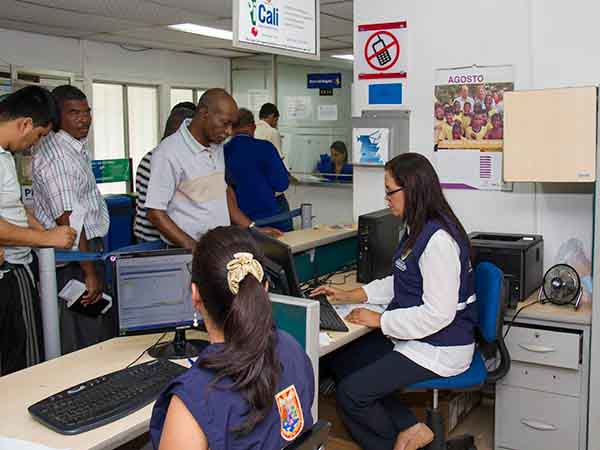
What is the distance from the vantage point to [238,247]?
1521mm

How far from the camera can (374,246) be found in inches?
133

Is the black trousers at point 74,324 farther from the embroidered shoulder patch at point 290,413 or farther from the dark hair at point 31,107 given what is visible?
the embroidered shoulder patch at point 290,413

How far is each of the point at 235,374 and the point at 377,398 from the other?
149 centimetres

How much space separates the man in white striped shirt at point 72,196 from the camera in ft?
10.2

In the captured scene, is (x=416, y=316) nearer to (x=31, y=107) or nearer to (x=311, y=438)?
(x=311, y=438)

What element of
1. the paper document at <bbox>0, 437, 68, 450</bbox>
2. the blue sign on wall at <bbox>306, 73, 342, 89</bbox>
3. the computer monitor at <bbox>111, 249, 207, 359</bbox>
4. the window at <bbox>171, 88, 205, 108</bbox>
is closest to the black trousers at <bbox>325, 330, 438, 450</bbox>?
the computer monitor at <bbox>111, 249, 207, 359</bbox>

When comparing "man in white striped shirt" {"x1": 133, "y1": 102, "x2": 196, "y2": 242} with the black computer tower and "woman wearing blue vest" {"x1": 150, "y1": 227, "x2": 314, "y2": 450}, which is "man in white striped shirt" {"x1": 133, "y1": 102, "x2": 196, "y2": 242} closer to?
the black computer tower

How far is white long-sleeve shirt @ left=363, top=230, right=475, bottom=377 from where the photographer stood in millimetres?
2613

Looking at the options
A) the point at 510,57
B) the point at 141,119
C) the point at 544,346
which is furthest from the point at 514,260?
the point at 141,119

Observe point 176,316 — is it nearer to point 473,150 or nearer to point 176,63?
point 473,150

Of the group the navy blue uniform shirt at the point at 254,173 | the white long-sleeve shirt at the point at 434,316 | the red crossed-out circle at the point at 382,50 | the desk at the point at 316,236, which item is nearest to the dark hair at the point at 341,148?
the navy blue uniform shirt at the point at 254,173

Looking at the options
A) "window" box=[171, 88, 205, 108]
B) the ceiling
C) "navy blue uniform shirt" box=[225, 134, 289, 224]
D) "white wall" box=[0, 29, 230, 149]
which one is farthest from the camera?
"window" box=[171, 88, 205, 108]

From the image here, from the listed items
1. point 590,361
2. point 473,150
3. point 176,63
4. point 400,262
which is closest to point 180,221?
point 400,262

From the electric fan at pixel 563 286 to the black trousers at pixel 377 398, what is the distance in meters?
0.89
